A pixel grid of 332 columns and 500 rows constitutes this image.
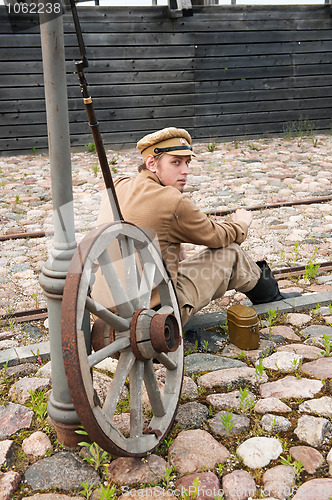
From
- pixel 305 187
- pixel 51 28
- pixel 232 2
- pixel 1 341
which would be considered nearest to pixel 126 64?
pixel 232 2

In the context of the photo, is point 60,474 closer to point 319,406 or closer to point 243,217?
point 319,406

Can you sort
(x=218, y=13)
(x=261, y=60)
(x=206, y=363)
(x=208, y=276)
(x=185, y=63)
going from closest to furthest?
(x=206, y=363)
(x=208, y=276)
(x=218, y=13)
(x=185, y=63)
(x=261, y=60)

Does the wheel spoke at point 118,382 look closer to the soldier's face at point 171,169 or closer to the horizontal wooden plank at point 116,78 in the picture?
the soldier's face at point 171,169

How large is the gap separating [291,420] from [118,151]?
9403 mm

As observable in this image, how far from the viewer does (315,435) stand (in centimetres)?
266

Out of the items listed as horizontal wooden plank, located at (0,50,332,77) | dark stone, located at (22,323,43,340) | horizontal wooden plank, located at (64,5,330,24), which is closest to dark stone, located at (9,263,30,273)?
dark stone, located at (22,323,43,340)

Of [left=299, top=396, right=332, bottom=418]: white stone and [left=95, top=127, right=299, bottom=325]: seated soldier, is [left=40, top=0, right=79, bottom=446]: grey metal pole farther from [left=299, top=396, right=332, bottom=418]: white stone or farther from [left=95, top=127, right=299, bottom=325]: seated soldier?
[left=299, top=396, right=332, bottom=418]: white stone

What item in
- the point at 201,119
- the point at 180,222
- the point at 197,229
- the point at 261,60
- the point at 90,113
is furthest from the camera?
the point at 261,60

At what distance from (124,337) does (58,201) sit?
679mm

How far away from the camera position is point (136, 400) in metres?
2.46

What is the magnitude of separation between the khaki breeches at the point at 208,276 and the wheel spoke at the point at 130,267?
843 mm

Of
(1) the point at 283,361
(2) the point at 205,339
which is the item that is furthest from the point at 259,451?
(2) the point at 205,339

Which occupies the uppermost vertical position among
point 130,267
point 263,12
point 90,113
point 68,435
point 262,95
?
point 263,12

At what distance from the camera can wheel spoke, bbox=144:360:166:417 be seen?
2564 mm
